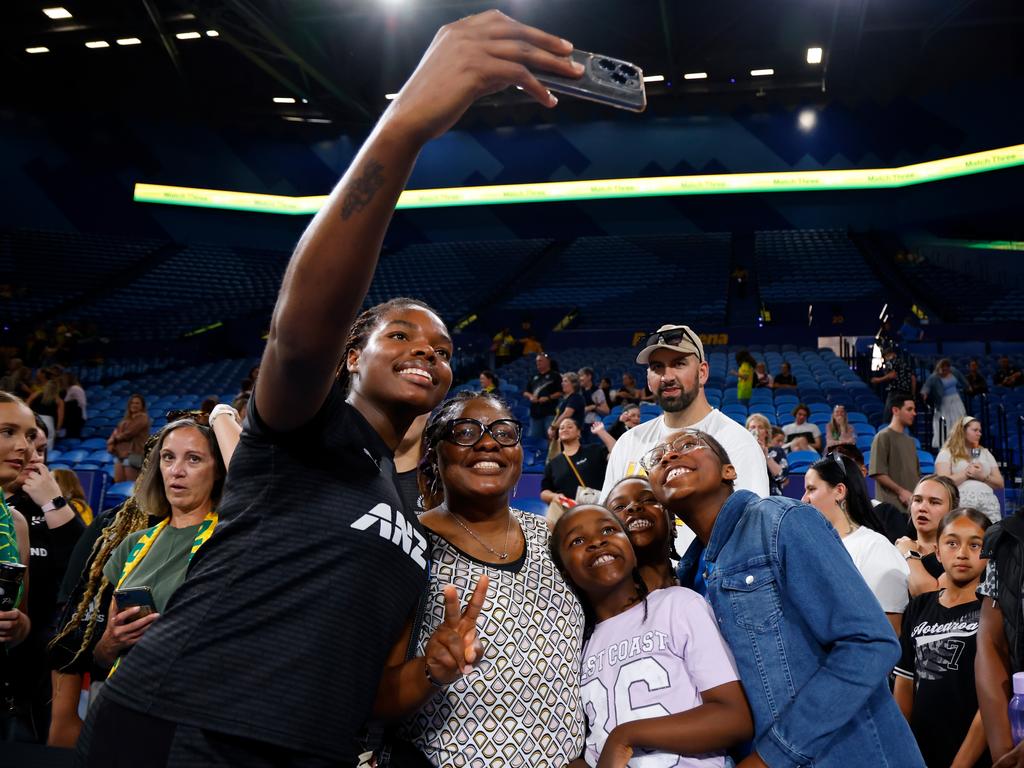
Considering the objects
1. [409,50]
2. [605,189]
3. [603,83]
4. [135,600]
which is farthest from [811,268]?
[603,83]

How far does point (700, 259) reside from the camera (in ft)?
68.8

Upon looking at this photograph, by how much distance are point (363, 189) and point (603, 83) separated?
399 millimetres

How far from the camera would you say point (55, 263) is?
19.4 m

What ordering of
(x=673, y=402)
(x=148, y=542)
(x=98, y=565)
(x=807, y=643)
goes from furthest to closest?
1. (x=673, y=402)
2. (x=98, y=565)
3. (x=148, y=542)
4. (x=807, y=643)

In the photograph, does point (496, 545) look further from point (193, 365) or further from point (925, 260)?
point (925, 260)

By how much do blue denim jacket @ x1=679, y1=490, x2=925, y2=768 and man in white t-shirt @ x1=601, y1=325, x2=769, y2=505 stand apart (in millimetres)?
1050

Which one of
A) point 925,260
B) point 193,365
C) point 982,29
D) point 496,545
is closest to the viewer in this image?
point 496,545

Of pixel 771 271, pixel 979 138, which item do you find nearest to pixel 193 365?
pixel 771 271

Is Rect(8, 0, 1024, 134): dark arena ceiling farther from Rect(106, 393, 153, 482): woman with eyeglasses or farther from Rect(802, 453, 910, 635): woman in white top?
Rect(802, 453, 910, 635): woman in white top

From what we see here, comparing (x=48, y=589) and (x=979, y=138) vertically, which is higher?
(x=979, y=138)

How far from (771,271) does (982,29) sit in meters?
6.74

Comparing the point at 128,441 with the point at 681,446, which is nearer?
the point at 681,446

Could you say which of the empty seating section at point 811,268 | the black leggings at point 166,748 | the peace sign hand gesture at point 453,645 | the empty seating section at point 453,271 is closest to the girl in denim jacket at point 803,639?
the peace sign hand gesture at point 453,645

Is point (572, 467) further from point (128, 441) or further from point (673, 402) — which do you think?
point (128, 441)
